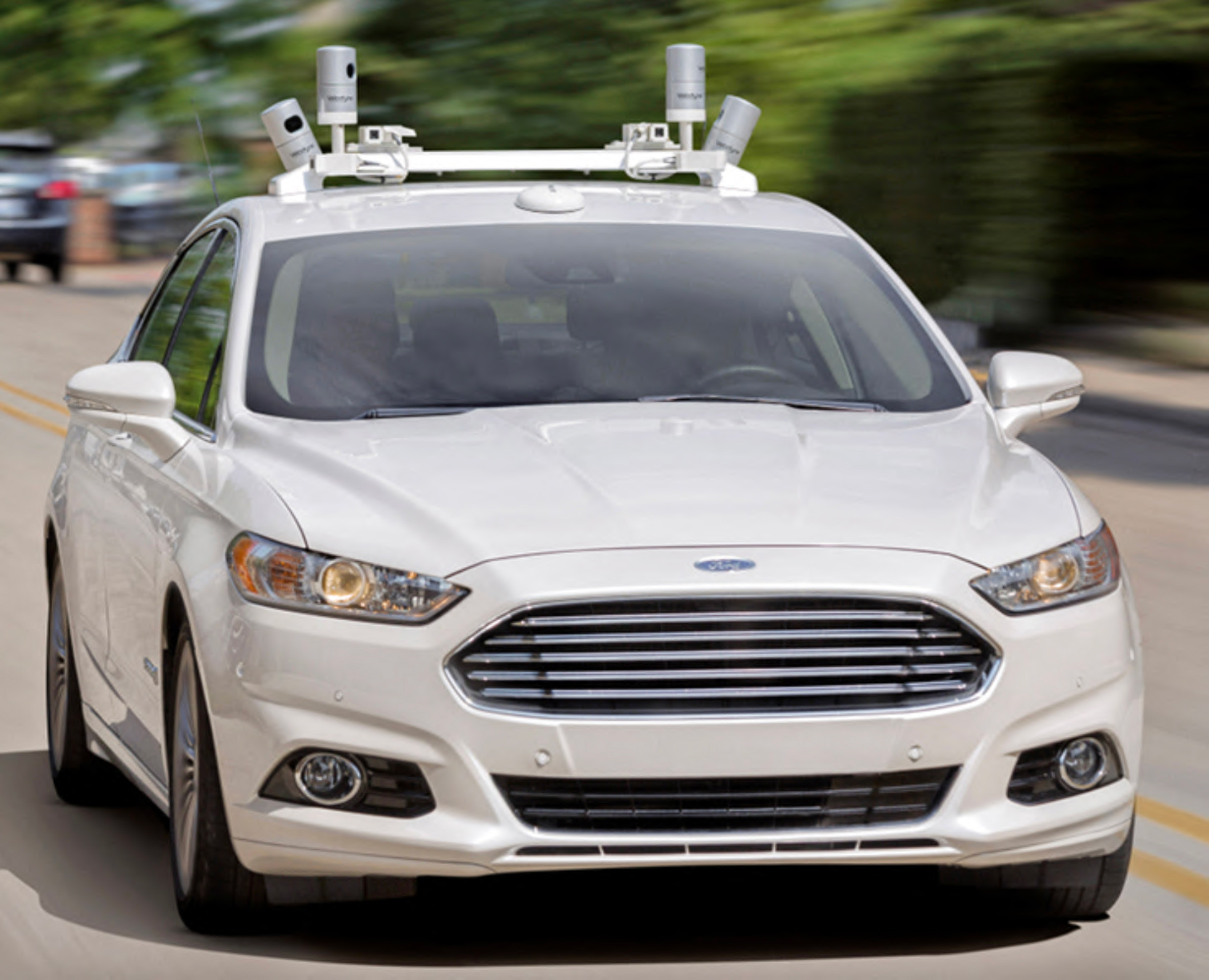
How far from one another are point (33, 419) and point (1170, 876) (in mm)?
13375

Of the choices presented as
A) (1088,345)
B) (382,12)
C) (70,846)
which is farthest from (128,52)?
(70,846)

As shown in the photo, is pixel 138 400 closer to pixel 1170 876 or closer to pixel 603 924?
pixel 603 924

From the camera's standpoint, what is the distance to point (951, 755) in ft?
16.1

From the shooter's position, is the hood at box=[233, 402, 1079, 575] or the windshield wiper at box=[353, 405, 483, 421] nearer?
the hood at box=[233, 402, 1079, 575]

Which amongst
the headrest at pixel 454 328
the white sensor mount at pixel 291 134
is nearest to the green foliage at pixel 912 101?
the white sensor mount at pixel 291 134

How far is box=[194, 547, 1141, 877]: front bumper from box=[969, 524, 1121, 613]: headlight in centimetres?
3

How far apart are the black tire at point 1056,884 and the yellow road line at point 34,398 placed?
13.7 metres

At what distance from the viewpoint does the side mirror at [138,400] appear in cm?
592

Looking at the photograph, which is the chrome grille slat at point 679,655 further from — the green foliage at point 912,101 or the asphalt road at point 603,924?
the green foliage at point 912,101

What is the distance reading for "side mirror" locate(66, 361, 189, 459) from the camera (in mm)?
5918

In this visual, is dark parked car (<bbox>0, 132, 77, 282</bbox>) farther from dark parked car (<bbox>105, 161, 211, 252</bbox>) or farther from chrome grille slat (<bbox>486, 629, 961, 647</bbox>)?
chrome grille slat (<bbox>486, 629, 961, 647</bbox>)

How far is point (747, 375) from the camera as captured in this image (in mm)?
6230

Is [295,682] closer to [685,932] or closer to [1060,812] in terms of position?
[685,932]

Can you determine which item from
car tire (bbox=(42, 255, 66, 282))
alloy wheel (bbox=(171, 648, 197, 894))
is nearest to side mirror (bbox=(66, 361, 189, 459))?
alloy wheel (bbox=(171, 648, 197, 894))
